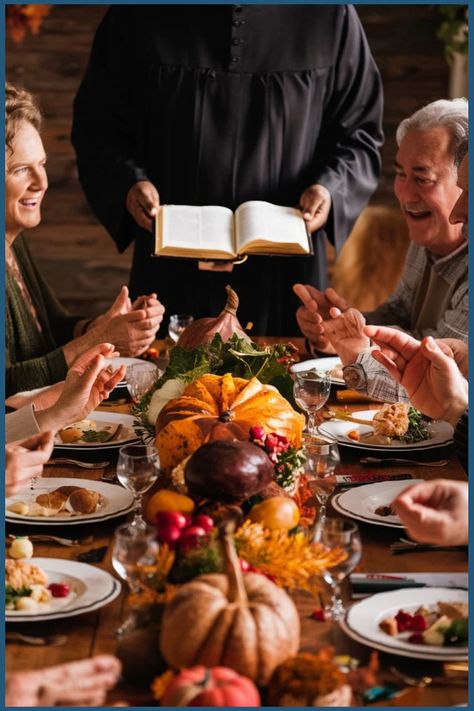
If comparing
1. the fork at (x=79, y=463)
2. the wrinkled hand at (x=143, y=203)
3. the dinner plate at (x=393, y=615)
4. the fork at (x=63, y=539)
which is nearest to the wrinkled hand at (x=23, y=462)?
the fork at (x=63, y=539)

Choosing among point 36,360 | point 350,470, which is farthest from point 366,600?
point 36,360

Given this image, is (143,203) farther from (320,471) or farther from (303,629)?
(303,629)

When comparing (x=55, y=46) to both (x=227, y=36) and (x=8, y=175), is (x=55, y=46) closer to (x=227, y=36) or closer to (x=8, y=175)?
(x=227, y=36)

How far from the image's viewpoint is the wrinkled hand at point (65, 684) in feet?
3.79

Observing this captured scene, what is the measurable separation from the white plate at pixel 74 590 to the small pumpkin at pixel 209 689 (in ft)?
0.97

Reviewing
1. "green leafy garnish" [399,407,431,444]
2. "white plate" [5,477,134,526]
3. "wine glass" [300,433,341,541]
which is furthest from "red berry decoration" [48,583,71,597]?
"green leafy garnish" [399,407,431,444]

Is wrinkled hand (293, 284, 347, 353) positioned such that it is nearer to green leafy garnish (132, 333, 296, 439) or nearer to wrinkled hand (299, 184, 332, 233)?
wrinkled hand (299, 184, 332, 233)

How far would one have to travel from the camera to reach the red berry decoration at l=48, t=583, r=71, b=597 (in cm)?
150

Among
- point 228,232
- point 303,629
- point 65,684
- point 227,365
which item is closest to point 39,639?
point 65,684

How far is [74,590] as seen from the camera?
152 cm

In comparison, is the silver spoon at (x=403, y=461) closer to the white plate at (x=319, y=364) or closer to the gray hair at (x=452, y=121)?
the white plate at (x=319, y=364)

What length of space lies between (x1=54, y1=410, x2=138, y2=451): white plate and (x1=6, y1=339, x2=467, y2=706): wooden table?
1.36ft

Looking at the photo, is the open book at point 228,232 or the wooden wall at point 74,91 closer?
the open book at point 228,232

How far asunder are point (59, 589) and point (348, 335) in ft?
4.37
